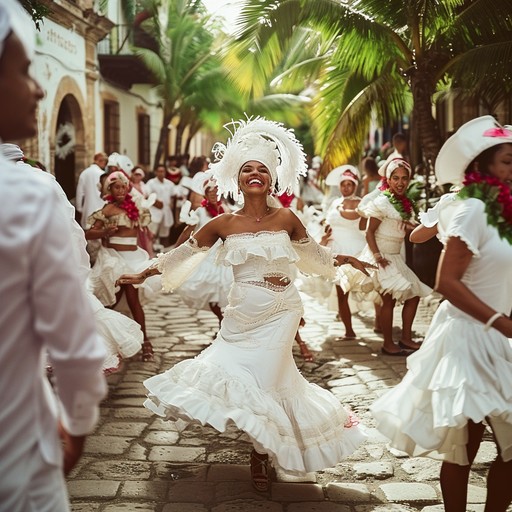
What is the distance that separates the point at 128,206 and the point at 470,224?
5.79 metres

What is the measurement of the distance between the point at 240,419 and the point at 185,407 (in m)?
0.32

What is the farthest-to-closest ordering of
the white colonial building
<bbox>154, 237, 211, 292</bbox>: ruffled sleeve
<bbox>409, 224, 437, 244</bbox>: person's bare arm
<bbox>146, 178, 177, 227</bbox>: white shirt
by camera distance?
<bbox>146, 178, 177, 227</bbox>: white shirt, the white colonial building, <bbox>154, 237, 211, 292</bbox>: ruffled sleeve, <bbox>409, 224, 437, 244</bbox>: person's bare arm

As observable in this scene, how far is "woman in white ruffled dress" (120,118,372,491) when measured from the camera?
4891 mm

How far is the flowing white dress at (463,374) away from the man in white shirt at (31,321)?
1980mm

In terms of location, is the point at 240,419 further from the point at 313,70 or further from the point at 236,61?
the point at 313,70

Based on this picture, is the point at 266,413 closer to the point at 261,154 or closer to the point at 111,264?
the point at 261,154

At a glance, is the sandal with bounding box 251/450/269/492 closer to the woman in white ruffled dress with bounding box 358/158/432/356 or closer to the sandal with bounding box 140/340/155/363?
the sandal with bounding box 140/340/155/363

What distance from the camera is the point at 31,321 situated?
2129 mm

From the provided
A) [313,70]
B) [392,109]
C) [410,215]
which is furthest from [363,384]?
[313,70]

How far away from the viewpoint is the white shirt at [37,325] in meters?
2.03

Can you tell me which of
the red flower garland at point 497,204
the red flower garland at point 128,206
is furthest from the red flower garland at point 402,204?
the red flower garland at point 497,204

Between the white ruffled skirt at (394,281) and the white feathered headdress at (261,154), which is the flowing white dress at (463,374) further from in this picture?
the white ruffled skirt at (394,281)

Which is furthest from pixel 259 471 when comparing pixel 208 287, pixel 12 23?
pixel 208 287

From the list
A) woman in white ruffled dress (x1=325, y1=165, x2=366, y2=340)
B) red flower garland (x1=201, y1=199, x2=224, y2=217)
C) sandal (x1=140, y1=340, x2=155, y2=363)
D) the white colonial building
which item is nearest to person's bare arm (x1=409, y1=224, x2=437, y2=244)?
sandal (x1=140, y1=340, x2=155, y2=363)
